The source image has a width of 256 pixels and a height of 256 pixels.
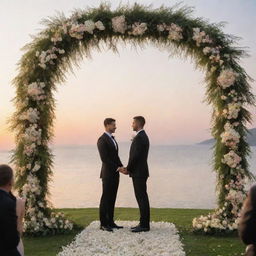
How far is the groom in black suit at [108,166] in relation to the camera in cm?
929

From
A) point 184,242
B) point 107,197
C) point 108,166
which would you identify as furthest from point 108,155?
point 184,242

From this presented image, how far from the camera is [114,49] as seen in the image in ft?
31.7

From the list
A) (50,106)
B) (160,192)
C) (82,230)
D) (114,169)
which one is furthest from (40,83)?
(160,192)

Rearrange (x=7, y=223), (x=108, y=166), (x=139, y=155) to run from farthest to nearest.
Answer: (x=108, y=166), (x=139, y=155), (x=7, y=223)

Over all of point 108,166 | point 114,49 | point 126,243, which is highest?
point 114,49

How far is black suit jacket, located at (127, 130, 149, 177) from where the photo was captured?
909cm

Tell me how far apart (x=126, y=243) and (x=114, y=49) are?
368 cm

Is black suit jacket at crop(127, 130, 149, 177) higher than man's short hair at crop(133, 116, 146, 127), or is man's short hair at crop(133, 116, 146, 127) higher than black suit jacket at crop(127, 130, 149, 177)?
man's short hair at crop(133, 116, 146, 127)

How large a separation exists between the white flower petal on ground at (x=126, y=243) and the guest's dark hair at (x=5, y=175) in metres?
3.87

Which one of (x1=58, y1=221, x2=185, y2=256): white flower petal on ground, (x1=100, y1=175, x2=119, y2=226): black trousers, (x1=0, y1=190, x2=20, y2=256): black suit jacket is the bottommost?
(x1=58, y1=221, x2=185, y2=256): white flower petal on ground

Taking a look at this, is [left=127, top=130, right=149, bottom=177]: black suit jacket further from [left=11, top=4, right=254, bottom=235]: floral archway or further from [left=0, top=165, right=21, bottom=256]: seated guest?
[left=0, top=165, right=21, bottom=256]: seated guest

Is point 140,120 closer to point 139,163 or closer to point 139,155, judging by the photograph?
point 139,155

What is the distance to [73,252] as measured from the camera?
26.0 ft

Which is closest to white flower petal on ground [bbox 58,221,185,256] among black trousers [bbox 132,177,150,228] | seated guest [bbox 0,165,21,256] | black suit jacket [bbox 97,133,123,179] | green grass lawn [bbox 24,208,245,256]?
green grass lawn [bbox 24,208,245,256]
